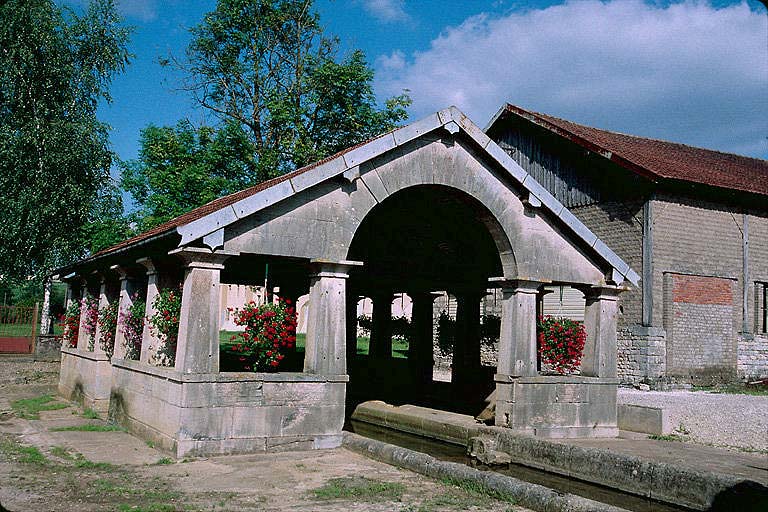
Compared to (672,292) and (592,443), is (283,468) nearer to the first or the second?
(592,443)

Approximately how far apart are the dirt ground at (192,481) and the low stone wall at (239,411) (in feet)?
0.70

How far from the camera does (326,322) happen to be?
10.0 meters

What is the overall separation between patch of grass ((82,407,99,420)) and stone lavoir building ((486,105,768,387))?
42.3 feet

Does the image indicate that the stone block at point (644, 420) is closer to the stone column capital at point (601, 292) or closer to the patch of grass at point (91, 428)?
the stone column capital at point (601, 292)

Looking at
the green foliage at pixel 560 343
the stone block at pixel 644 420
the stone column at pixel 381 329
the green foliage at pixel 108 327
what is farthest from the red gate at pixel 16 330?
the stone block at pixel 644 420

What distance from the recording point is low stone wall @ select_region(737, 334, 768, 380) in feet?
67.2

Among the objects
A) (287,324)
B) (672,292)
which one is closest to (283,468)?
(287,324)

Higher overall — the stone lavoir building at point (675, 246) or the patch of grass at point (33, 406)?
the stone lavoir building at point (675, 246)

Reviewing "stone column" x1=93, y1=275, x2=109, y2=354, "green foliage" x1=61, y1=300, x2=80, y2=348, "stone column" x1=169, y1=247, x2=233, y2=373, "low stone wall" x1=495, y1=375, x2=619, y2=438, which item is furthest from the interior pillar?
"stone column" x1=169, y1=247, x2=233, y2=373

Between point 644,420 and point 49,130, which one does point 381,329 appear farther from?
point 49,130

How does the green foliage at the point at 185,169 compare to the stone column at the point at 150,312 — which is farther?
the green foliage at the point at 185,169

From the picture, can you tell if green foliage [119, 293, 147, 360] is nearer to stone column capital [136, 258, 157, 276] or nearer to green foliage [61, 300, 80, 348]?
stone column capital [136, 258, 157, 276]

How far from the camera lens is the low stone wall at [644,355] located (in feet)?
61.1

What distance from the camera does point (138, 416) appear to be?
1066cm
